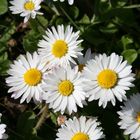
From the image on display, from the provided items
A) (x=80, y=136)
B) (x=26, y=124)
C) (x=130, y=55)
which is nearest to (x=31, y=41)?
(x=26, y=124)

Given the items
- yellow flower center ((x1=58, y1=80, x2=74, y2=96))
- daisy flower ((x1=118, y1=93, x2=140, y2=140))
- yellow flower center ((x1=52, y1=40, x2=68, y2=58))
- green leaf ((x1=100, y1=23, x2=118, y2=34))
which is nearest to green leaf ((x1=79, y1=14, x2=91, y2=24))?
green leaf ((x1=100, y1=23, x2=118, y2=34))

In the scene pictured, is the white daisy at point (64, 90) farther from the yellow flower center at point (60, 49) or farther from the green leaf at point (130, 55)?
the green leaf at point (130, 55)

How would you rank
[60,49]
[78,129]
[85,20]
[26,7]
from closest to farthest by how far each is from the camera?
1. [78,129]
2. [60,49]
3. [26,7]
4. [85,20]

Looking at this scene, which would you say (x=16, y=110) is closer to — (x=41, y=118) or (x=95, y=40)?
(x=41, y=118)

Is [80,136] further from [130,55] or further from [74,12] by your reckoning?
[74,12]

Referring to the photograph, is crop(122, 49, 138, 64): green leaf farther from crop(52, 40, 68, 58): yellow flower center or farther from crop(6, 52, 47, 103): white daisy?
crop(6, 52, 47, 103): white daisy

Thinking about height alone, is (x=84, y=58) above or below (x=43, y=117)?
above
